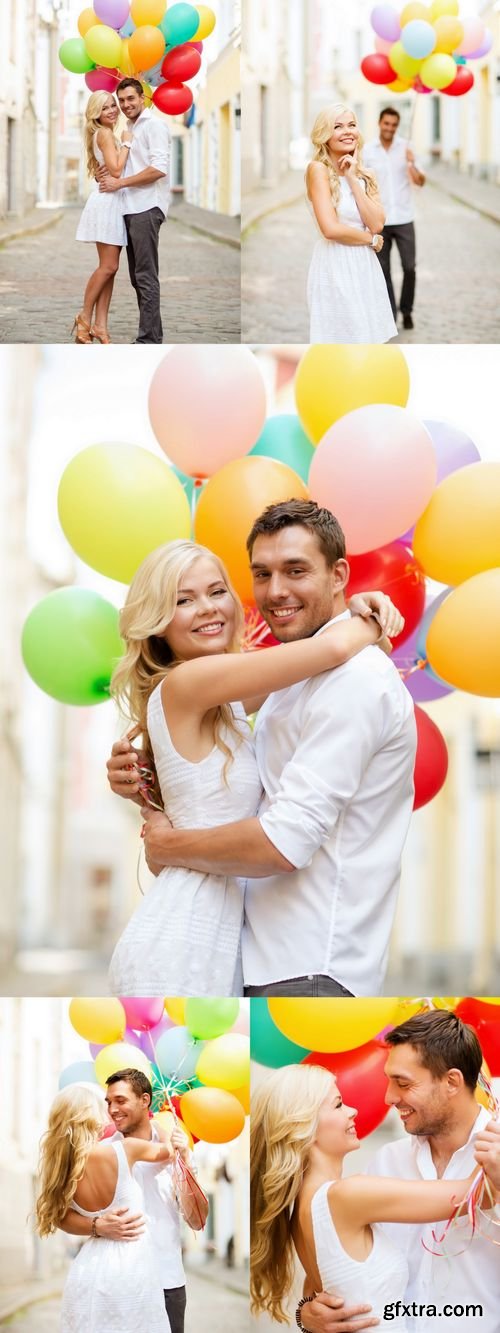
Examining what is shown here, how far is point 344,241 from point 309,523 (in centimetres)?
168

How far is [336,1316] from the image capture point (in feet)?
9.14

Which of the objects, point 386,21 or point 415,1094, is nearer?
point 415,1094

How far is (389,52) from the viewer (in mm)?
4320

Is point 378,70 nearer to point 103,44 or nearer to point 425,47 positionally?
point 425,47

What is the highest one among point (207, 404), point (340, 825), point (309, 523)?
point (207, 404)

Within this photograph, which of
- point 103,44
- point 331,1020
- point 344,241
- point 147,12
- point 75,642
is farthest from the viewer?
point 344,241

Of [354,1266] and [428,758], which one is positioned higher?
[428,758]

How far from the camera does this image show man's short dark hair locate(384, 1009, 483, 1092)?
112 inches

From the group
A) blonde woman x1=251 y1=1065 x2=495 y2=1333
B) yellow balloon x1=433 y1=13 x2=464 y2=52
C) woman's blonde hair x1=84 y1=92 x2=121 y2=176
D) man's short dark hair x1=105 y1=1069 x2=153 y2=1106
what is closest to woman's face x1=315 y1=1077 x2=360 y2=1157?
blonde woman x1=251 y1=1065 x2=495 y2=1333

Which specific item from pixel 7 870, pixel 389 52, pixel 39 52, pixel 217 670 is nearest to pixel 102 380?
pixel 39 52

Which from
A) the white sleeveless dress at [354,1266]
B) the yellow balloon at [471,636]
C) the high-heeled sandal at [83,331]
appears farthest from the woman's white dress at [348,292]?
the white sleeveless dress at [354,1266]

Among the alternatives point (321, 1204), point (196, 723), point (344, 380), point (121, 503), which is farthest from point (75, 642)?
point (321, 1204)

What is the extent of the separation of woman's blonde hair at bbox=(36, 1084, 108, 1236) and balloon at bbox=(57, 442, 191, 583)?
1127 millimetres

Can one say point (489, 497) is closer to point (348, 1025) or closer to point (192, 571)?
point (192, 571)
